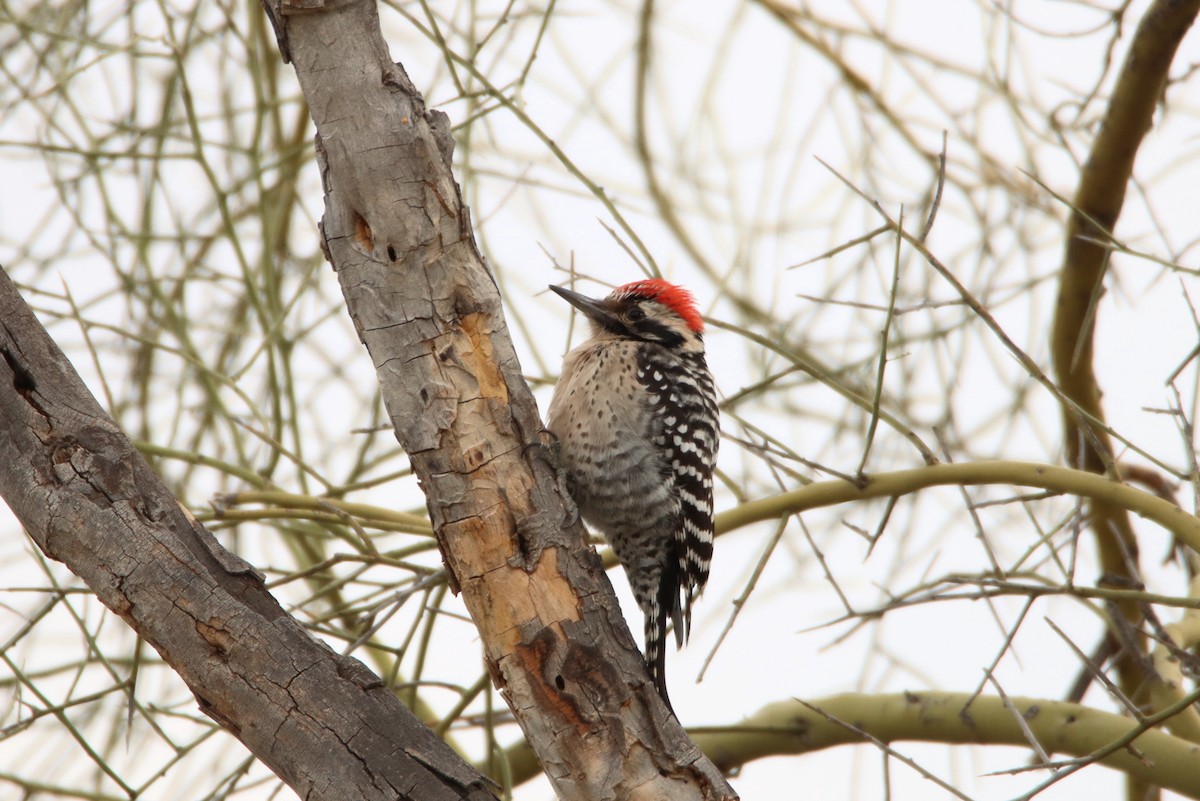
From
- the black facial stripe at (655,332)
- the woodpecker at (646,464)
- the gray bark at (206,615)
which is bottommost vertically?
the gray bark at (206,615)

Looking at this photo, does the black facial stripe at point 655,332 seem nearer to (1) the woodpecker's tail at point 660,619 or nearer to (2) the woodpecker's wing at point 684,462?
(2) the woodpecker's wing at point 684,462

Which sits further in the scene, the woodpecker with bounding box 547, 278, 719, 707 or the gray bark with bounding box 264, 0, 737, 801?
the woodpecker with bounding box 547, 278, 719, 707

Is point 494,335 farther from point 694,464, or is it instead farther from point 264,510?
point 694,464

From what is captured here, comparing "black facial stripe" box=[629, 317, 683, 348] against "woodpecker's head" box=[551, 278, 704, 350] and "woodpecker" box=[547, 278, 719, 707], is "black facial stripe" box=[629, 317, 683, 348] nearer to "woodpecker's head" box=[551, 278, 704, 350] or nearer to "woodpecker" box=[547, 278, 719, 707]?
"woodpecker's head" box=[551, 278, 704, 350]

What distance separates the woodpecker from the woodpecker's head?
0.79ft

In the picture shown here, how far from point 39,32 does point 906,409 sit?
3727mm

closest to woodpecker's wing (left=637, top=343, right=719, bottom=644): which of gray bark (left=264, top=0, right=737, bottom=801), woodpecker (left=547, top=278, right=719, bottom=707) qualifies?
woodpecker (left=547, top=278, right=719, bottom=707)

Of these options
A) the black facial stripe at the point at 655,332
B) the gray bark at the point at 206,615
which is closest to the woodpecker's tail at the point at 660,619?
the black facial stripe at the point at 655,332

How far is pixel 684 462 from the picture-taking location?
4.43m

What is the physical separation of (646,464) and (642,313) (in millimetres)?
812

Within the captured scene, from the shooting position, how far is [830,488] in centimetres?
335

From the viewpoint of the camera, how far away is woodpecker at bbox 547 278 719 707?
169 inches

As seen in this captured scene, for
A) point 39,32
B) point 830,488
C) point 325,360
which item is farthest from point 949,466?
point 39,32

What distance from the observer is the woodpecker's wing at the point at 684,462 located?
14.4 ft
